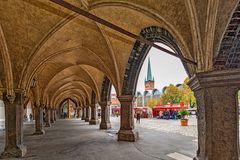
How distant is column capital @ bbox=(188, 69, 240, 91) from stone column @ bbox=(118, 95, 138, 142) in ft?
21.3

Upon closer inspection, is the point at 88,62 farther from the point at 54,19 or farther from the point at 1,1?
the point at 1,1

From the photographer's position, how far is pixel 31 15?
25.7 feet

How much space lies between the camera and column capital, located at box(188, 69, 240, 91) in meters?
4.89

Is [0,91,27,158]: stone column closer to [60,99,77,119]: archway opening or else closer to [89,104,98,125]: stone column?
[89,104,98,125]: stone column

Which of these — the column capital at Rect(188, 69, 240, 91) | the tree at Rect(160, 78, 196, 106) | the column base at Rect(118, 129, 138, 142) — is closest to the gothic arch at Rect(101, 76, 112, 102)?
the column base at Rect(118, 129, 138, 142)

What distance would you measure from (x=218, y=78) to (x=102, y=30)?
19.2ft

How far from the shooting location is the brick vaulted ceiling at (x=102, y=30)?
5215 millimetres

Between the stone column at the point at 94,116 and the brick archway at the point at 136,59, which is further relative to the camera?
the stone column at the point at 94,116

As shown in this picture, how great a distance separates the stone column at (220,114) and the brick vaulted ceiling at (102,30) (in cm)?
34

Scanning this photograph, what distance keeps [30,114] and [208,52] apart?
129 ft

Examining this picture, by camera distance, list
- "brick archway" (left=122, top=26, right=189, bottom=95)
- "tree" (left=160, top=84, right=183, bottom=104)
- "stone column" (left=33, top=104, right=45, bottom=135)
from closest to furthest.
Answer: "brick archway" (left=122, top=26, right=189, bottom=95), "stone column" (left=33, top=104, right=45, bottom=135), "tree" (left=160, top=84, right=183, bottom=104)

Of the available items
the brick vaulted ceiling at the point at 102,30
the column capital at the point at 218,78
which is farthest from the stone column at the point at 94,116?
the column capital at the point at 218,78

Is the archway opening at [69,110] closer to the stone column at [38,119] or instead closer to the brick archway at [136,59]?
the stone column at [38,119]

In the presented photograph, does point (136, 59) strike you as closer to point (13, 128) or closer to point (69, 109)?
point (13, 128)
